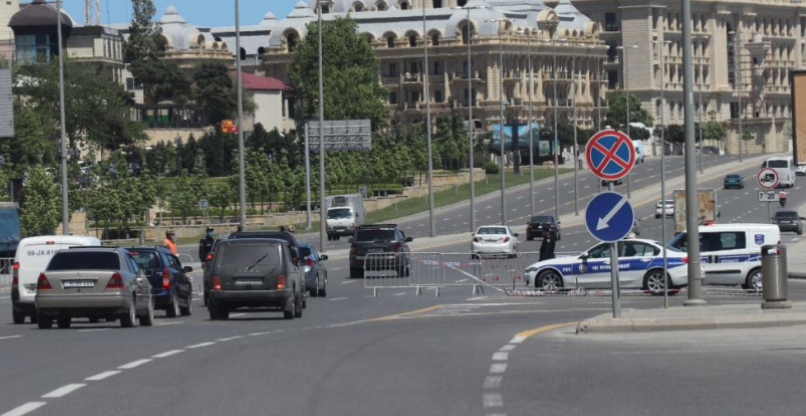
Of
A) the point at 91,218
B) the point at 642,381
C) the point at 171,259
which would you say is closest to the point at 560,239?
the point at 91,218

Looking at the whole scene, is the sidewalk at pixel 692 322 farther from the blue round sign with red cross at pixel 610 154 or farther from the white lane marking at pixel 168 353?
the white lane marking at pixel 168 353

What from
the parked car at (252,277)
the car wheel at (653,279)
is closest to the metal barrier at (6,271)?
the car wheel at (653,279)

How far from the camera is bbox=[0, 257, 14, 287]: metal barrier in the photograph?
57.7m

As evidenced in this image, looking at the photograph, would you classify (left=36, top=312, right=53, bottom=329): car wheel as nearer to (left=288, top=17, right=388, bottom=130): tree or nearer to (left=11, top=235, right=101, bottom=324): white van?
(left=11, top=235, right=101, bottom=324): white van

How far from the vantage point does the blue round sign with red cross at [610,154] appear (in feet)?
87.7

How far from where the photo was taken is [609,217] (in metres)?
26.3

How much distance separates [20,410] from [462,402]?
3.80 m

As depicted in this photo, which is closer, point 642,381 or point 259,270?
point 642,381

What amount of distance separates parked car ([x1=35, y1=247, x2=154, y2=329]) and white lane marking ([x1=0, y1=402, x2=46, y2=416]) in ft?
44.1

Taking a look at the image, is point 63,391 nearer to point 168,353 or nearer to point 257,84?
point 168,353

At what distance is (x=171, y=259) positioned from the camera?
3809 centimetres

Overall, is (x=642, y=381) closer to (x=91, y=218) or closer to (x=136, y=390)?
(x=136, y=390)

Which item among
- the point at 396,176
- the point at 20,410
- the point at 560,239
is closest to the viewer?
the point at 20,410

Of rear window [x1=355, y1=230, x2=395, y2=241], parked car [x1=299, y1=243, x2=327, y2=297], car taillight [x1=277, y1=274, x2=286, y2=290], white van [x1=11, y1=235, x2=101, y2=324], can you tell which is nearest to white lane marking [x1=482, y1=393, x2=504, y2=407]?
car taillight [x1=277, y1=274, x2=286, y2=290]
